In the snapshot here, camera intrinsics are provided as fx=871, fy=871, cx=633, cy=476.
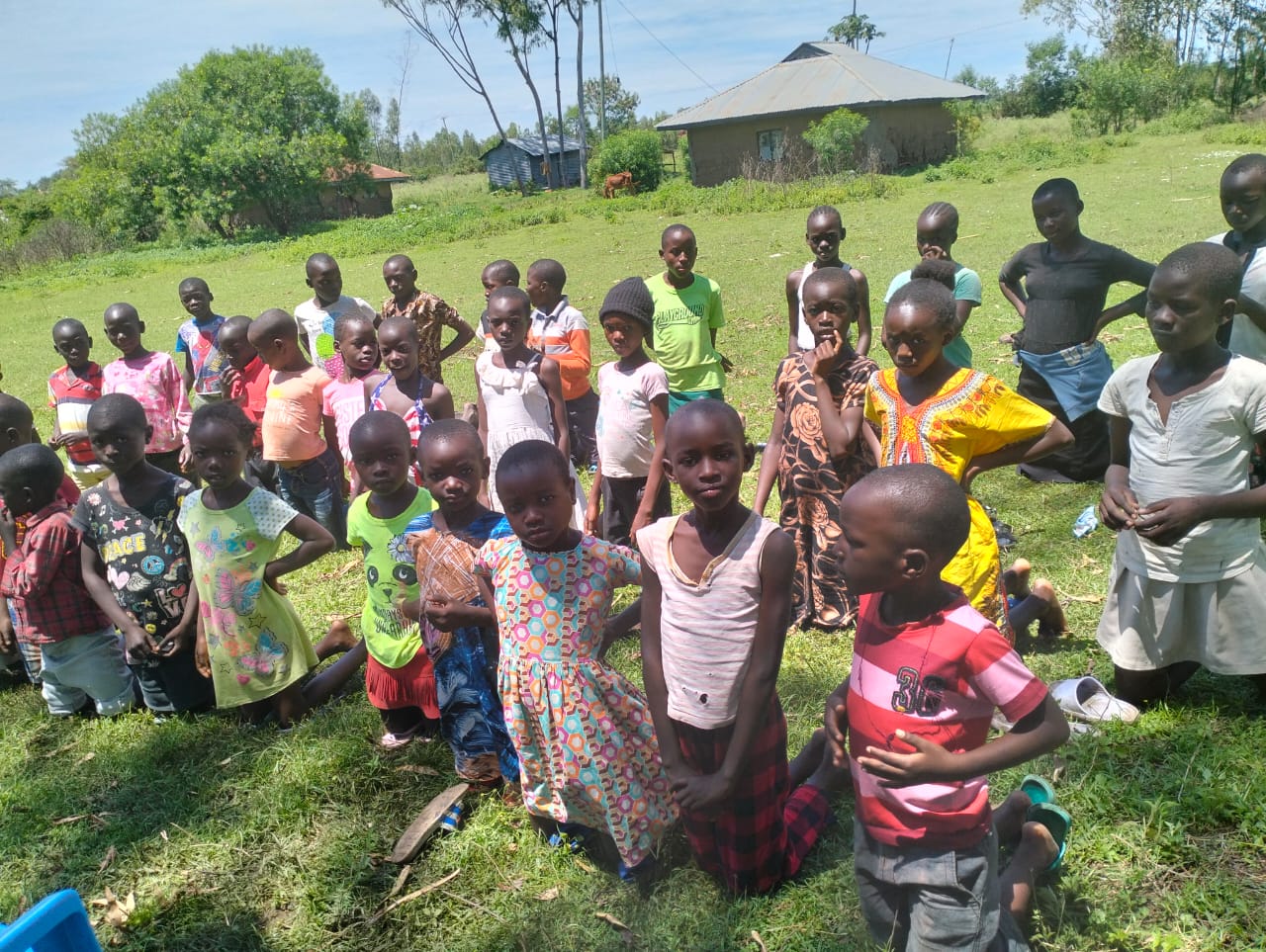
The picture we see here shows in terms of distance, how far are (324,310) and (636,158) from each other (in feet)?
101

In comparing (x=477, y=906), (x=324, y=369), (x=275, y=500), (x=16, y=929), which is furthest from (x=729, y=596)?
(x=324, y=369)

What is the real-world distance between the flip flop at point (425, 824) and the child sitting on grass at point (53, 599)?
6.74 feet

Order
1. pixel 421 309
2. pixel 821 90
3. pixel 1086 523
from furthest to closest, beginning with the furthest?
1. pixel 821 90
2. pixel 421 309
3. pixel 1086 523

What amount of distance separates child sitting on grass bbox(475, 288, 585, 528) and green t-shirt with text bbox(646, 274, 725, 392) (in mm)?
1005

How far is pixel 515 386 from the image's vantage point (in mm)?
4562

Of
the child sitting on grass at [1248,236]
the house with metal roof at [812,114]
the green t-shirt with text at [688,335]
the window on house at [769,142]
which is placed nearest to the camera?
the child sitting on grass at [1248,236]

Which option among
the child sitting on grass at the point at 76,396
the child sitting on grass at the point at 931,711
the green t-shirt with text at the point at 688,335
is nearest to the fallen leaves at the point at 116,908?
the child sitting on grass at the point at 931,711

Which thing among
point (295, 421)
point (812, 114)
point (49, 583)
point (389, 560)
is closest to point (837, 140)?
point (812, 114)

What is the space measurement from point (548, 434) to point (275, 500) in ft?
4.84

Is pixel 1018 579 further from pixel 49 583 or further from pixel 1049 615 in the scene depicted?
pixel 49 583

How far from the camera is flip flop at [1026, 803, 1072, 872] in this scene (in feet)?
8.12

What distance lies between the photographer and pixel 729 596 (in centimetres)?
247

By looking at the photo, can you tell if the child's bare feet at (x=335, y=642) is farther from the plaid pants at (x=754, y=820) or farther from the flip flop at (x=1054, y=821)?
the flip flop at (x=1054, y=821)

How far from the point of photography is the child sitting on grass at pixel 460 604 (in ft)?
10.1
